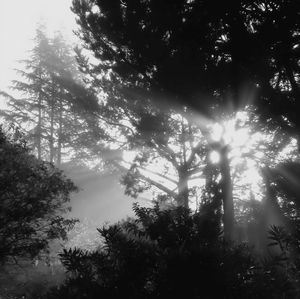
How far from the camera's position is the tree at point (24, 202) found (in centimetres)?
955

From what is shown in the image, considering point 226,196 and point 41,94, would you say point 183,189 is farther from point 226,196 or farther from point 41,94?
point 41,94

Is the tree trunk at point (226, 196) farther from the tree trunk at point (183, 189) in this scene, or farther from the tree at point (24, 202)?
the tree at point (24, 202)

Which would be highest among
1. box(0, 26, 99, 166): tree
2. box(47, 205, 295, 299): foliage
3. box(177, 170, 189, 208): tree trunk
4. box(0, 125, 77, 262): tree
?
box(0, 26, 99, 166): tree

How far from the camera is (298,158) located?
12.4m

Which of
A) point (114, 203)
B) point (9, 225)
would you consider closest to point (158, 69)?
point (9, 225)

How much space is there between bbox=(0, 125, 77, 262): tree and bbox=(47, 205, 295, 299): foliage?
6815 mm

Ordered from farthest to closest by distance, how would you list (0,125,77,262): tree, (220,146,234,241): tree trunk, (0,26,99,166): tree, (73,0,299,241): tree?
(0,26,99,166): tree, (220,146,234,241): tree trunk, (0,125,77,262): tree, (73,0,299,241): tree

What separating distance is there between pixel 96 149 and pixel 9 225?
7.70 metres

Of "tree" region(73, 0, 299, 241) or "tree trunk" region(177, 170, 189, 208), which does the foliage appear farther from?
"tree trunk" region(177, 170, 189, 208)

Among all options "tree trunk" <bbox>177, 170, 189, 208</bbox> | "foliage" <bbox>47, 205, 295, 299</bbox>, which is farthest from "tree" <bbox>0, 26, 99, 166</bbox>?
"foliage" <bbox>47, 205, 295, 299</bbox>

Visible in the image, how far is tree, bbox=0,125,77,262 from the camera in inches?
376

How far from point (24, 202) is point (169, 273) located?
770 cm

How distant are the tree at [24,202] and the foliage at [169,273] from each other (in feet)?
22.4

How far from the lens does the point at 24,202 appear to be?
32.5 feet
